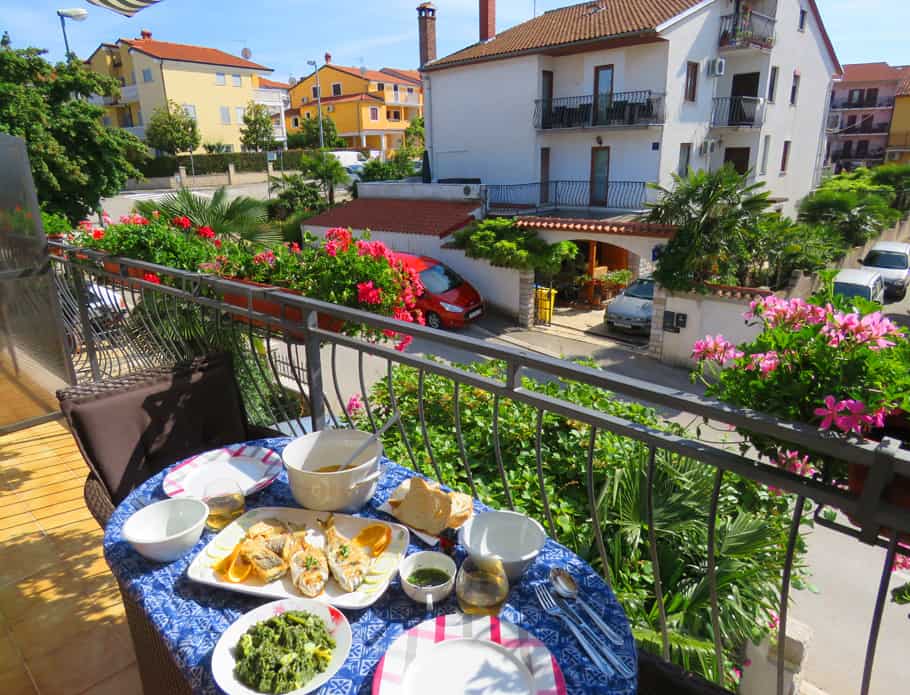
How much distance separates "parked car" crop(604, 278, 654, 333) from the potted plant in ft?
43.0

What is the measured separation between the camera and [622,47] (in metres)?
17.8

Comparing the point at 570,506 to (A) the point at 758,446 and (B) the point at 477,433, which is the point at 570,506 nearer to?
(B) the point at 477,433

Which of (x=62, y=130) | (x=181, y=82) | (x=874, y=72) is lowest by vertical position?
(x=62, y=130)

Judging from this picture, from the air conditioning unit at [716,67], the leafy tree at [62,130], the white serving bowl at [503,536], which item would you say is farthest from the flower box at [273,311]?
the air conditioning unit at [716,67]

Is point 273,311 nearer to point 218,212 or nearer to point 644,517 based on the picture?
point 644,517

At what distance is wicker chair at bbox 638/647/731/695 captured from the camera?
127 centimetres

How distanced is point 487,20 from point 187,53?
25487 millimetres

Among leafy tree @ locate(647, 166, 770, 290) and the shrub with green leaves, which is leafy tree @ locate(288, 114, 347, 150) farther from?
the shrub with green leaves

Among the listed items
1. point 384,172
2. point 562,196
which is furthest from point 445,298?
point 384,172

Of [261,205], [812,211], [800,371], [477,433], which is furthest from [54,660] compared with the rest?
[812,211]

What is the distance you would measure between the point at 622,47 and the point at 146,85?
32357 mm

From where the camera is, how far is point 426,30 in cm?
2306

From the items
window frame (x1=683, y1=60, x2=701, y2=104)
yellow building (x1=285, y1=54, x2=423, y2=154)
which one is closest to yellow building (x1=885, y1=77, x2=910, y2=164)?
window frame (x1=683, y1=60, x2=701, y2=104)

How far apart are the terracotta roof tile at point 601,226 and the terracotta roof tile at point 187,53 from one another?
104 ft
